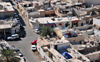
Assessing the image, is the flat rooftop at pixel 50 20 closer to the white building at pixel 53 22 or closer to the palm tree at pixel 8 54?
the white building at pixel 53 22

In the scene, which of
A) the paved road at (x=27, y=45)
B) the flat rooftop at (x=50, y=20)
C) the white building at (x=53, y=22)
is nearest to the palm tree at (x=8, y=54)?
the paved road at (x=27, y=45)

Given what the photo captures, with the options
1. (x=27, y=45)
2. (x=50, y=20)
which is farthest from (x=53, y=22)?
(x=27, y=45)

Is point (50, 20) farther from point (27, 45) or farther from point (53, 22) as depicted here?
point (27, 45)

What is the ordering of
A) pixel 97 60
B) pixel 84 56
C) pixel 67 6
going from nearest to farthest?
pixel 84 56, pixel 97 60, pixel 67 6

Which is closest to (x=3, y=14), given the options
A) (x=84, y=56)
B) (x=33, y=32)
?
(x=33, y=32)

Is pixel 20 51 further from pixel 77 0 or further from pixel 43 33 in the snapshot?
pixel 77 0

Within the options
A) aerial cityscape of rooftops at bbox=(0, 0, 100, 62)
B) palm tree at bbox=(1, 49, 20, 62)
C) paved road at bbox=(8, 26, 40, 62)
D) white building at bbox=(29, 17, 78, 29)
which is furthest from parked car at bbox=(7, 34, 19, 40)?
palm tree at bbox=(1, 49, 20, 62)

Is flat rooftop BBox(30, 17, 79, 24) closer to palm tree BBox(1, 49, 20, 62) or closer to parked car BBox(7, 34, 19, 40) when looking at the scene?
parked car BBox(7, 34, 19, 40)
